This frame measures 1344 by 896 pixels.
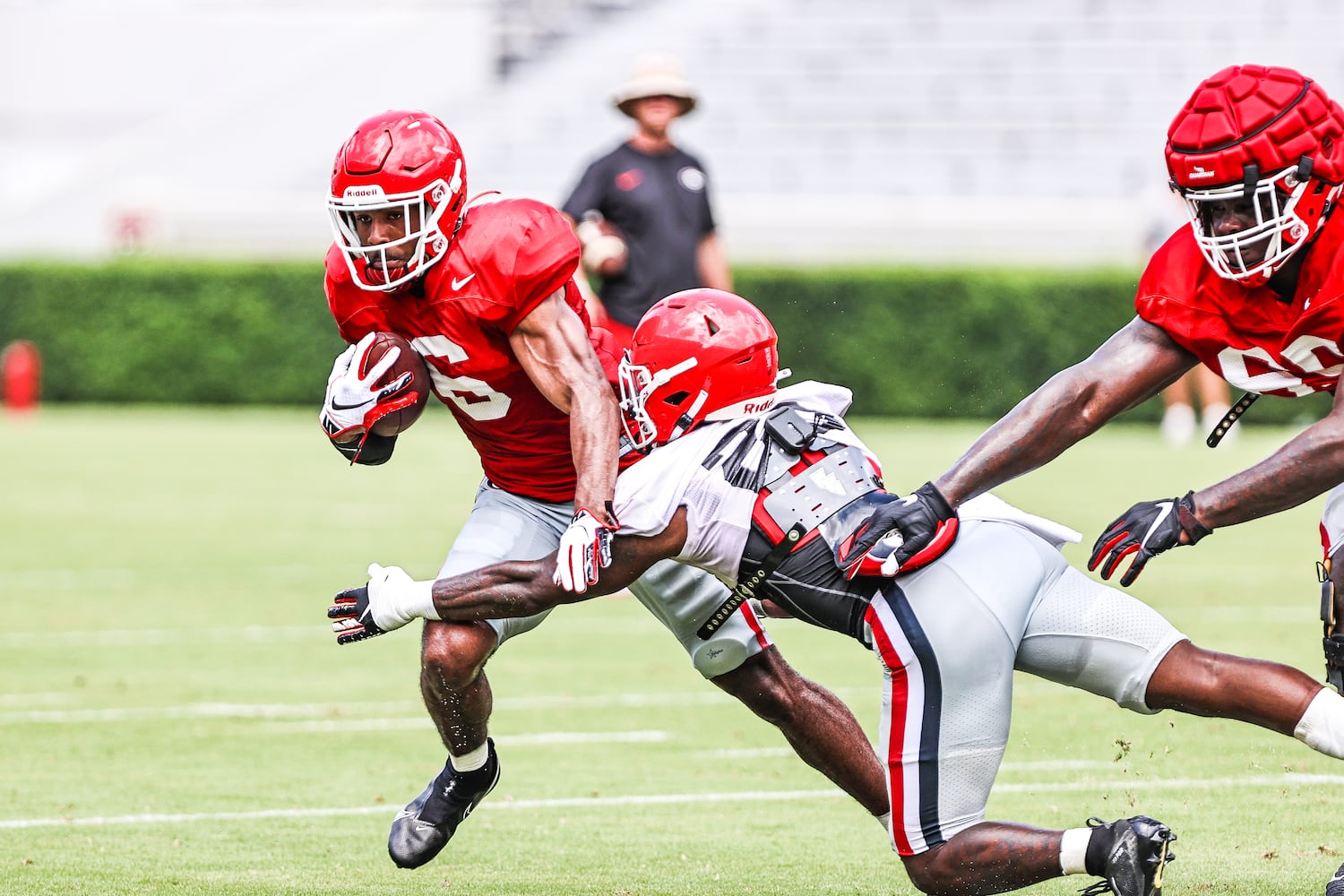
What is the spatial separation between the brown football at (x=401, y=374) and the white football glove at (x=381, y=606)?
45cm

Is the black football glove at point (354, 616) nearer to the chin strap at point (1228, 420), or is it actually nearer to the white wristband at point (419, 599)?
the white wristband at point (419, 599)

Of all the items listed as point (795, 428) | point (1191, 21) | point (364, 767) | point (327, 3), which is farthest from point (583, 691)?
point (327, 3)

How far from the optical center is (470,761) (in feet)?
15.1

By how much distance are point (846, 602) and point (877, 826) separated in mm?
1337

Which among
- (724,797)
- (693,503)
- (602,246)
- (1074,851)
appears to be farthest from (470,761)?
(602,246)

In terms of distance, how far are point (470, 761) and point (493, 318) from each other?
3.61ft

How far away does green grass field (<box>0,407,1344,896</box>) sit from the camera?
4457 mm

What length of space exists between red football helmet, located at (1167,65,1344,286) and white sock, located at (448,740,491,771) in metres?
2.09

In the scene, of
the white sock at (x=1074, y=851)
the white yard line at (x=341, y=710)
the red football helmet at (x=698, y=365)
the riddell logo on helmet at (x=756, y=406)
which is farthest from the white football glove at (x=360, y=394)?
the white yard line at (x=341, y=710)

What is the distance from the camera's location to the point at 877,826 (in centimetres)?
495

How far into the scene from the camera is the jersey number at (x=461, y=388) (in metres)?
4.44

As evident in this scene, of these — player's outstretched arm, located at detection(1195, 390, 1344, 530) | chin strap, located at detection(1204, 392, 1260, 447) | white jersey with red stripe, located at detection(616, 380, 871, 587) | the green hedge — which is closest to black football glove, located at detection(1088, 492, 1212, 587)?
player's outstretched arm, located at detection(1195, 390, 1344, 530)

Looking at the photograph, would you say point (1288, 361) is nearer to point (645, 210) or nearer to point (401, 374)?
point (401, 374)

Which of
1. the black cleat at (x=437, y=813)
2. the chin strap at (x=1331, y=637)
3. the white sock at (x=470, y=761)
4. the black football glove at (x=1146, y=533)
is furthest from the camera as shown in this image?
the white sock at (x=470, y=761)
